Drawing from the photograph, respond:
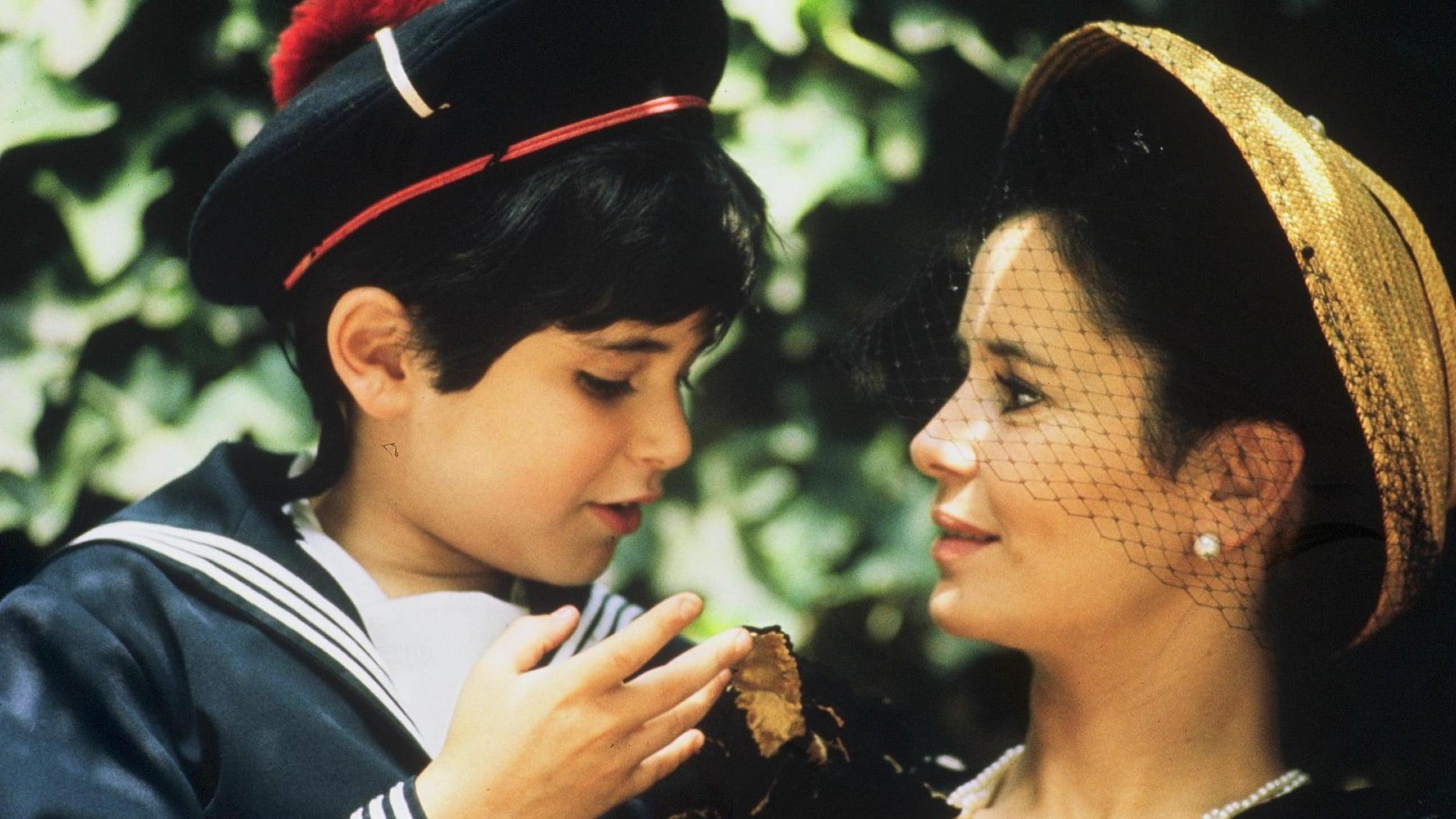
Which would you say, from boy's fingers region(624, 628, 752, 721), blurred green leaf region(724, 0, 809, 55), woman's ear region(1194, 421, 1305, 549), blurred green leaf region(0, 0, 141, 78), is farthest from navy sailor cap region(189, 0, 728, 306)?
woman's ear region(1194, 421, 1305, 549)

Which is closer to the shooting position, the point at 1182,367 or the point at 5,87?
the point at 1182,367

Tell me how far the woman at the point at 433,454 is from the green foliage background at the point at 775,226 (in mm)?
159

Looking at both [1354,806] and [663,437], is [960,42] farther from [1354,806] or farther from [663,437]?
[1354,806]

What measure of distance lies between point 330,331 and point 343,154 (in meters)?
0.17

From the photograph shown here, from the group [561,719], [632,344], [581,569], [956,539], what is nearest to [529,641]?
[561,719]

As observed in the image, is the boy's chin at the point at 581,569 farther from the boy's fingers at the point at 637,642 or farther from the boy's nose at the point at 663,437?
the boy's fingers at the point at 637,642

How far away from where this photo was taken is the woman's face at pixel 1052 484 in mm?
1209

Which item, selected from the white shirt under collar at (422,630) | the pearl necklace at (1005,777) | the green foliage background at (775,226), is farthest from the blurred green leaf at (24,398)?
the pearl necklace at (1005,777)

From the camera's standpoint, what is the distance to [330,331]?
133 centimetres

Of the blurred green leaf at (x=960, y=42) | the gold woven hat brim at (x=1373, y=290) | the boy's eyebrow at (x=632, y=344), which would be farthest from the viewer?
the blurred green leaf at (x=960, y=42)

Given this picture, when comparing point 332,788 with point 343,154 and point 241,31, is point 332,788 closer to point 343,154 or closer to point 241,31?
point 343,154

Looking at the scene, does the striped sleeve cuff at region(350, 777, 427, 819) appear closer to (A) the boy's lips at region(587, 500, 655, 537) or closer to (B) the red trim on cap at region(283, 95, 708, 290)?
(A) the boy's lips at region(587, 500, 655, 537)

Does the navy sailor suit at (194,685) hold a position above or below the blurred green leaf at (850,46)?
below

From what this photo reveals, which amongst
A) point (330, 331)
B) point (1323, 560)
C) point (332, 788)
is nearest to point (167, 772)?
point (332, 788)
